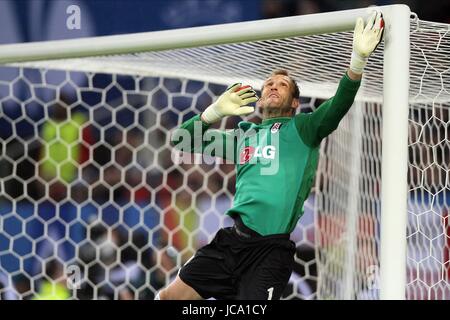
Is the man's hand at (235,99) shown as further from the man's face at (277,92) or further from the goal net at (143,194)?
the goal net at (143,194)

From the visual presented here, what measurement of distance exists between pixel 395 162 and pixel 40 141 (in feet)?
7.99

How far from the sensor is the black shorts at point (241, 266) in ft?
8.43

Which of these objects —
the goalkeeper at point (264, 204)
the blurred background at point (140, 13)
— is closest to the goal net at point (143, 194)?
the blurred background at point (140, 13)

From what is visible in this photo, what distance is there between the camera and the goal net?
11.7ft

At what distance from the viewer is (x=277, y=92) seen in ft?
8.75

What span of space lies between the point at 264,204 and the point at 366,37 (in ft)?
1.83

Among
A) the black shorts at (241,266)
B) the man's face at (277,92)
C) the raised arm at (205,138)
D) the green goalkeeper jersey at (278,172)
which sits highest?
the man's face at (277,92)

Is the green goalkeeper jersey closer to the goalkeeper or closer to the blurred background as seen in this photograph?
the goalkeeper

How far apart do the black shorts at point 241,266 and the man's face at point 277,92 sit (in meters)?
0.37

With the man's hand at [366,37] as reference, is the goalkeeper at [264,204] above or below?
below

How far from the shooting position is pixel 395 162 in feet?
7.76

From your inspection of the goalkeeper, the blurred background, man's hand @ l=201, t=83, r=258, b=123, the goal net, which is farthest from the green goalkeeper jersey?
the blurred background

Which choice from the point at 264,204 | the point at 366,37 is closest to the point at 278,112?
the point at 264,204

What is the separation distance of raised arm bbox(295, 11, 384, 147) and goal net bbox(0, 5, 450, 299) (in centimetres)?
77
